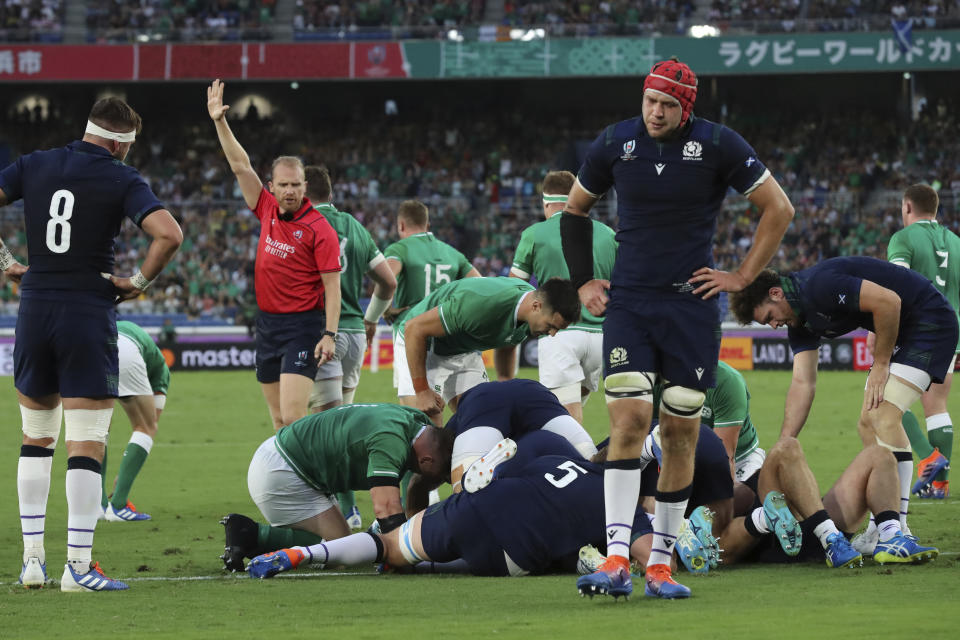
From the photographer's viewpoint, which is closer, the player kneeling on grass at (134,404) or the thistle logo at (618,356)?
the thistle logo at (618,356)

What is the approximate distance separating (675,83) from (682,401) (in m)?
1.48

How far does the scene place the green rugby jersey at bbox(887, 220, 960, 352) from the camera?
410 inches

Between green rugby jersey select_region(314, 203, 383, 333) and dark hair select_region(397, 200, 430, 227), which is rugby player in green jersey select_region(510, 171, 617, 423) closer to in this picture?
dark hair select_region(397, 200, 430, 227)

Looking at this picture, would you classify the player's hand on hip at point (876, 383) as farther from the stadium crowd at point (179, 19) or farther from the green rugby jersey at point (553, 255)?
the stadium crowd at point (179, 19)

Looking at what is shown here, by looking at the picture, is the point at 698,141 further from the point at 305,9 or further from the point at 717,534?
the point at 305,9

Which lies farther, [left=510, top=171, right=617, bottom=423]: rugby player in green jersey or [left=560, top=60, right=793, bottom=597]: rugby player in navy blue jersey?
[left=510, top=171, right=617, bottom=423]: rugby player in green jersey

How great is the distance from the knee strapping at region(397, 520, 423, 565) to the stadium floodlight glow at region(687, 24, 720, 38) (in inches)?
1307

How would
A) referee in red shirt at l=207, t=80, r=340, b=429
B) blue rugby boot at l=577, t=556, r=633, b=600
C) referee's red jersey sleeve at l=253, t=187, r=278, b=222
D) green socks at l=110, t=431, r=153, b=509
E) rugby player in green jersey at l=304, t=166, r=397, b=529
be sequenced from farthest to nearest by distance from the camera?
rugby player in green jersey at l=304, t=166, r=397, b=529, green socks at l=110, t=431, r=153, b=509, referee's red jersey sleeve at l=253, t=187, r=278, b=222, referee in red shirt at l=207, t=80, r=340, b=429, blue rugby boot at l=577, t=556, r=633, b=600

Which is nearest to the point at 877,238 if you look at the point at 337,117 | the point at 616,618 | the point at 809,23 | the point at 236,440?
the point at 809,23

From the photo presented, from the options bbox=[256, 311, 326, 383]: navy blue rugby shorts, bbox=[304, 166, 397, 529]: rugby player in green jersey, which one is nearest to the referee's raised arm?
bbox=[304, 166, 397, 529]: rugby player in green jersey

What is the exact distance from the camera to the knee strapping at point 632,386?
5.94 m

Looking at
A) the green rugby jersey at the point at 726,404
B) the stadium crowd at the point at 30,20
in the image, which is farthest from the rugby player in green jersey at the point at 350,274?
the stadium crowd at the point at 30,20

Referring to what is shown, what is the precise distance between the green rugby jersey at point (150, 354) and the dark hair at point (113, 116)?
3555 millimetres

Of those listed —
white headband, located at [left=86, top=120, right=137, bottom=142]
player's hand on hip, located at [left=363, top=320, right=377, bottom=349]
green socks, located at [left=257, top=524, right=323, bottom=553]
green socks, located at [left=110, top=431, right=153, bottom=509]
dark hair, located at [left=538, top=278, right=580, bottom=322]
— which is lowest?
green socks, located at [left=110, top=431, right=153, bottom=509]
